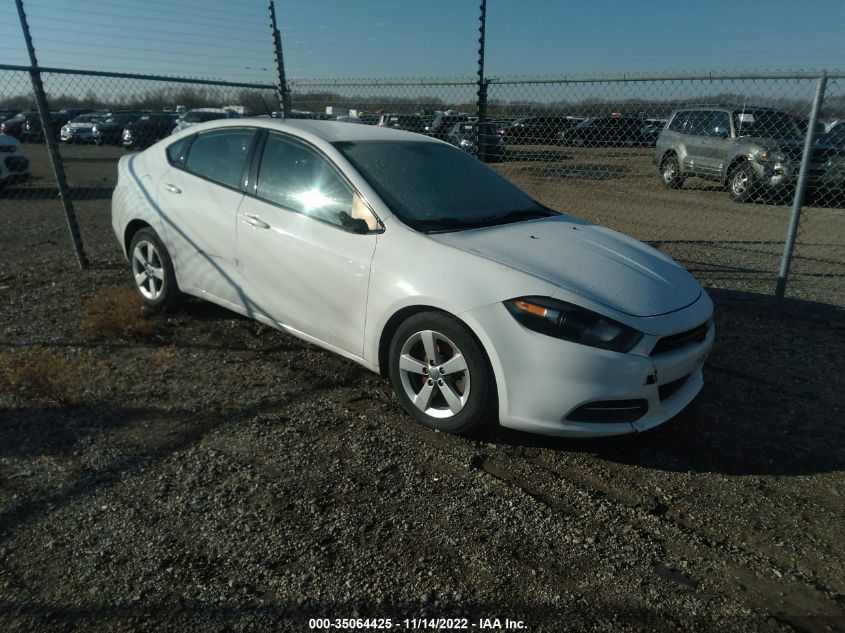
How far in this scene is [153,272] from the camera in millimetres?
5016

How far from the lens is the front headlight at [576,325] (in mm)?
2979

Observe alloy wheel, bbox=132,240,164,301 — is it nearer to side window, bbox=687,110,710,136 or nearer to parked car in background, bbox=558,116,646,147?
parked car in background, bbox=558,116,646,147

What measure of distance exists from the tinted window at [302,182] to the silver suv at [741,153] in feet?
20.0

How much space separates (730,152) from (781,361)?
8.66m

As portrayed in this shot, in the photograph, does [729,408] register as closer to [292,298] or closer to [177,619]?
[292,298]

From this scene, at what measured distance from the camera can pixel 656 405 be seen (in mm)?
3117

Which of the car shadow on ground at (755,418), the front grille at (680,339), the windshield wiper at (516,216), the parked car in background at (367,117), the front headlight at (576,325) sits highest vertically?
the parked car in background at (367,117)

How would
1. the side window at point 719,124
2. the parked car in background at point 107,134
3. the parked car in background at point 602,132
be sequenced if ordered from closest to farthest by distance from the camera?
1. the parked car in background at point 602,132
2. the side window at point 719,124
3. the parked car in background at point 107,134

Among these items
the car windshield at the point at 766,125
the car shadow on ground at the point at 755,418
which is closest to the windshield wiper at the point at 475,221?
the car shadow on ground at the point at 755,418

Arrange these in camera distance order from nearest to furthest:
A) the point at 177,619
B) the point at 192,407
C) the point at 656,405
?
1. the point at 177,619
2. the point at 656,405
3. the point at 192,407

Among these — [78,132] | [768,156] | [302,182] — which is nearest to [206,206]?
[302,182]

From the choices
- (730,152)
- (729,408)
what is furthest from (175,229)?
(730,152)

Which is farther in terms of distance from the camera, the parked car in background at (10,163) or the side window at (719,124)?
the side window at (719,124)

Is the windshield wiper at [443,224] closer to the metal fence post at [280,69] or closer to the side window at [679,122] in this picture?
the metal fence post at [280,69]
